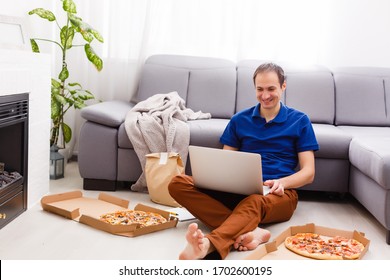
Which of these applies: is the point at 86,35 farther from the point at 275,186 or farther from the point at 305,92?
the point at 275,186

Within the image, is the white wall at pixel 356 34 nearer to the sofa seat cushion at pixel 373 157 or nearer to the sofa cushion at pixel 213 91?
the sofa cushion at pixel 213 91

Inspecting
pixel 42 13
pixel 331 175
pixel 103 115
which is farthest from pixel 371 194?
pixel 42 13

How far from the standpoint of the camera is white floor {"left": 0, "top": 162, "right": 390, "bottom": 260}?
2184 mm

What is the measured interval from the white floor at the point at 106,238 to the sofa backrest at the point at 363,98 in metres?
0.82

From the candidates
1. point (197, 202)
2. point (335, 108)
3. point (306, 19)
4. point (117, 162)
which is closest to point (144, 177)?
point (117, 162)

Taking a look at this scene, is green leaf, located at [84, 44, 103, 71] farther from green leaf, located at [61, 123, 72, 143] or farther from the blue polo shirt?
the blue polo shirt

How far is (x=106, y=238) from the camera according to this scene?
2373 millimetres

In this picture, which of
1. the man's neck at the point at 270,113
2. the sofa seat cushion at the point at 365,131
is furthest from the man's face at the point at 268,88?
the sofa seat cushion at the point at 365,131

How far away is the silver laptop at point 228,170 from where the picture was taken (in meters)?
2.28

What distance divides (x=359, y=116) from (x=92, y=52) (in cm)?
188

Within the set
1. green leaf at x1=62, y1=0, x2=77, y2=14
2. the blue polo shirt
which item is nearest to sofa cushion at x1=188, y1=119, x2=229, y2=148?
the blue polo shirt
